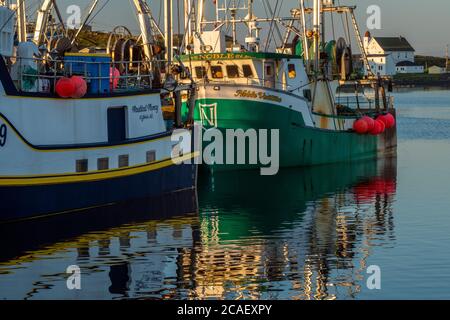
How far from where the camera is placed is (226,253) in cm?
2372

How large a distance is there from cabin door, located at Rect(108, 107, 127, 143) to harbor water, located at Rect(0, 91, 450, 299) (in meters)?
2.21

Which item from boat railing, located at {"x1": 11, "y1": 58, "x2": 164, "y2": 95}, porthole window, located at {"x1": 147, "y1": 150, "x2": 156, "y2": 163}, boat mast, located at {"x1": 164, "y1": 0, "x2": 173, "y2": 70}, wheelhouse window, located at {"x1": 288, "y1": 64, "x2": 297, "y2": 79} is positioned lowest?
porthole window, located at {"x1": 147, "y1": 150, "x2": 156, "y2": 163}

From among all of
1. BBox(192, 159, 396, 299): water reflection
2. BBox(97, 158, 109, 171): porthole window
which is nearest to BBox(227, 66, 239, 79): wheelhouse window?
BBox(192, 159, 396, 299): water reflection

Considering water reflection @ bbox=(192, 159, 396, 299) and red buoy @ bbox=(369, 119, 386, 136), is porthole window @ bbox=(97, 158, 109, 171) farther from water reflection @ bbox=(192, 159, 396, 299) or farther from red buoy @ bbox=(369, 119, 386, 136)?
red buoy @ bbox=(369, 119, 386, 136)

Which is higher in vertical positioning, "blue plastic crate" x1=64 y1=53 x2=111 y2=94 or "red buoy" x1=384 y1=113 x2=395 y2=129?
"blue plastic crate" x1=64 y1=53 x2=111 y2=94

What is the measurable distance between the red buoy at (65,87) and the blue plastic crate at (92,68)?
1719 millimetres

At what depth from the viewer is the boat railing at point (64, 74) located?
89.3 ft

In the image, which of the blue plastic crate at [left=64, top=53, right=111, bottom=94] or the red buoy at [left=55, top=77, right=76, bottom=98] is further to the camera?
the blue plastic crate at [left=64, top=53, right=111, bottom=94]

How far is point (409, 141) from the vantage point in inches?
2633

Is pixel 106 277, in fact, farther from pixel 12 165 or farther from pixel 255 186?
→ pixel 255 186

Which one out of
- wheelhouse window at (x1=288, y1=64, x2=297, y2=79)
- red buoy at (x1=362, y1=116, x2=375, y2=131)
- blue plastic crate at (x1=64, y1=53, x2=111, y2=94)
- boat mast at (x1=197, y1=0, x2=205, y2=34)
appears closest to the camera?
blue plastic crate at (x1=64, y1=53, x2=111, y2=94)

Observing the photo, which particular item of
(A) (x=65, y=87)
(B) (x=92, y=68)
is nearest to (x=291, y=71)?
(B) (x=92, y=68)

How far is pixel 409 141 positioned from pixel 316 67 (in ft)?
68.3

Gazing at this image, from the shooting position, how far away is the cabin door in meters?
30.0
